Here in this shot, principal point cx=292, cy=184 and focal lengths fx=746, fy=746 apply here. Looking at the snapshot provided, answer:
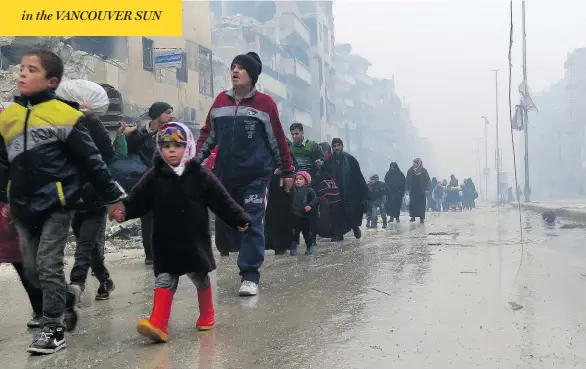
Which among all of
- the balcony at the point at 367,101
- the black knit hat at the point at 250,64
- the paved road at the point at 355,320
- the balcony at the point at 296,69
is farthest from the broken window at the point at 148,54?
the balcony at the point at 367,101

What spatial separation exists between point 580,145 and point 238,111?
3707 inches

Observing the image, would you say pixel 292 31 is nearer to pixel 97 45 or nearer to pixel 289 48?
pixel 289 48

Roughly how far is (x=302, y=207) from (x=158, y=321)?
18.6ft

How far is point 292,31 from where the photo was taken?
59.3 m

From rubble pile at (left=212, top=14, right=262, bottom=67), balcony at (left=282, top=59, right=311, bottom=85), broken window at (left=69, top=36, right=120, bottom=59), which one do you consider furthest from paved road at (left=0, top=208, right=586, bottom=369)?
balcony at (left=282, top=59, right=311, bottom=85)

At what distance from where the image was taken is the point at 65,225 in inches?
162

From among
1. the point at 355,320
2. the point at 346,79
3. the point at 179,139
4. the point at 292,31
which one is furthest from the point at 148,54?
the point at 346,79

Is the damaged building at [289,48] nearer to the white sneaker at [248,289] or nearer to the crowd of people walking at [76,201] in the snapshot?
the white sneaker at [248,289]

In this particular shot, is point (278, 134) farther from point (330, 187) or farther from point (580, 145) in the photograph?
point (580, 145)

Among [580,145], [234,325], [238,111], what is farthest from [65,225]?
[580,145]

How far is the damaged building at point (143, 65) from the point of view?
2369 centimetres

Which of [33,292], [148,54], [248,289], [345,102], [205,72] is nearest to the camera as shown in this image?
[33,292]

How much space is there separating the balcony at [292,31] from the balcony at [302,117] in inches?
239

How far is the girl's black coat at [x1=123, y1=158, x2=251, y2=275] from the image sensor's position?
4223 millimetres
